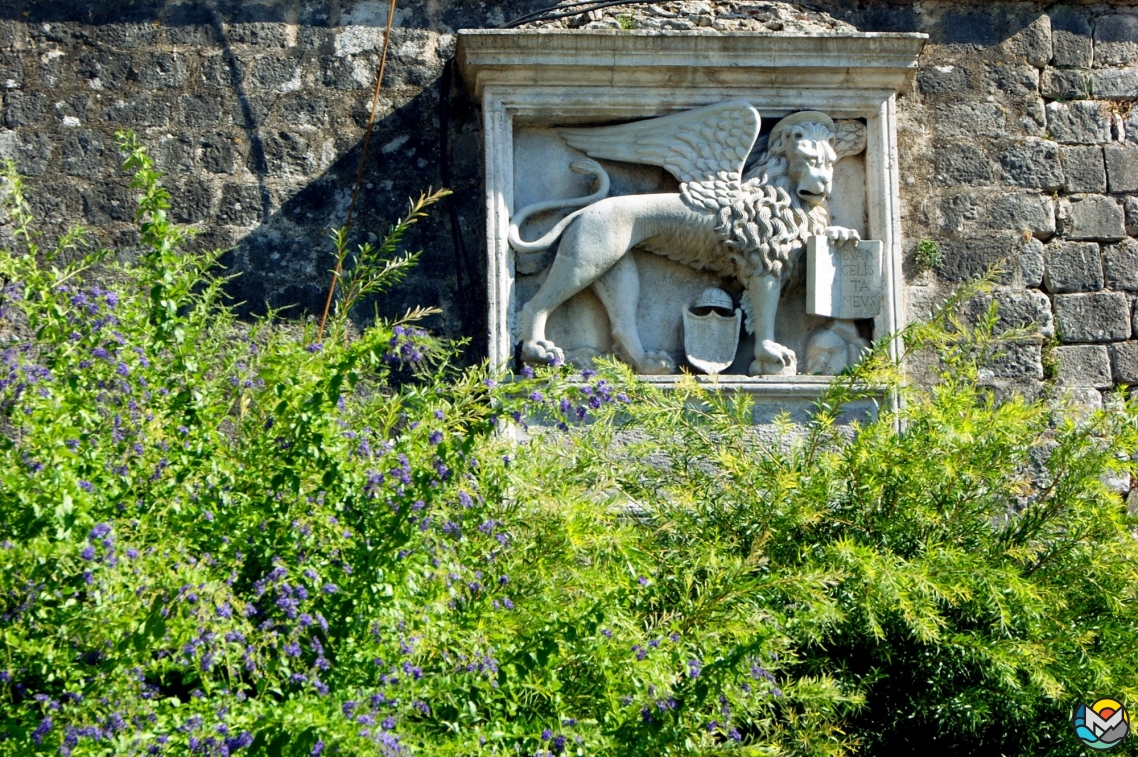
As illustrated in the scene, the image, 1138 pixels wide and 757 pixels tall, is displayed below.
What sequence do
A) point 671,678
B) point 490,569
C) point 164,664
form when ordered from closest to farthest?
point 164,664
point 671,678
point 490,569

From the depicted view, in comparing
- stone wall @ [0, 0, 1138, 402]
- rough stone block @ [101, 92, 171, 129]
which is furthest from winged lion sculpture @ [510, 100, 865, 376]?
rough stone block @ [101, 92, 171, 129]

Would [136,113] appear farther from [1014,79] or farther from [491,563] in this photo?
[1014,79]

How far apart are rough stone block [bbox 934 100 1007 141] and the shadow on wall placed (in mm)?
1419

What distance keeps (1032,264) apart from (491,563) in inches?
102

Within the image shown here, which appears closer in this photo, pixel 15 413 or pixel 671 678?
pixel 671 678

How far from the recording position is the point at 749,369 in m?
5.07

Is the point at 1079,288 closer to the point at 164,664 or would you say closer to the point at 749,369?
the point at 749,369

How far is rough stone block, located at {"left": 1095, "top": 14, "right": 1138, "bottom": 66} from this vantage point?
557 centimetres

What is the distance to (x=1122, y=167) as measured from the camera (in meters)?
5.46

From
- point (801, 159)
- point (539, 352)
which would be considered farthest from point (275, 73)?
point (801, 159)

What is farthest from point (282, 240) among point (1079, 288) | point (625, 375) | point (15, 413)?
point (1079, 288)

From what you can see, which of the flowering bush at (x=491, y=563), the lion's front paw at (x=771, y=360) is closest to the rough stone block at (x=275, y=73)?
the flowering bush at (x=491, y=563)

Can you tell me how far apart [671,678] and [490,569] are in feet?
1.54

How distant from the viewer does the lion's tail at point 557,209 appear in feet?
16.5
